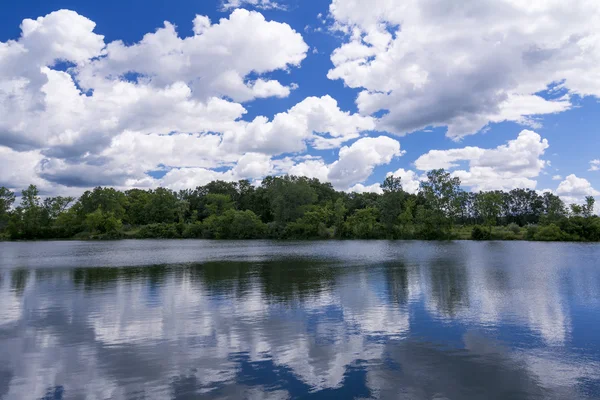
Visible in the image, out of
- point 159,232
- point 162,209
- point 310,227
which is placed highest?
point 162,209

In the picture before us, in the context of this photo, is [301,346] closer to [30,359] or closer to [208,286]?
[30,359]

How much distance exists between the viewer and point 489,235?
9256 centimetres

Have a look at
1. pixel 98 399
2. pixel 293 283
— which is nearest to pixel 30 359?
pixel 98 399

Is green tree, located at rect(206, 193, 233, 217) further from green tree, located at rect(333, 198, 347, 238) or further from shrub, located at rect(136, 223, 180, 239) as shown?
green tree, located at rect(333, 198, 347, 238)

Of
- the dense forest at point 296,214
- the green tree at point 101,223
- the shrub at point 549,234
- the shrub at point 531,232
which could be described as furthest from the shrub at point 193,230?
the shrub at point 549,234

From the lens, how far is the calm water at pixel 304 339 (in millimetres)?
10359

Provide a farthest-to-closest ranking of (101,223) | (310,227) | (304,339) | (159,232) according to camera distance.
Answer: (101,223) → (159,232) → (310,227) → (304,339)

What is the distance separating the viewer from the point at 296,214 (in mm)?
124812

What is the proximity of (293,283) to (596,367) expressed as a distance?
18460 mm

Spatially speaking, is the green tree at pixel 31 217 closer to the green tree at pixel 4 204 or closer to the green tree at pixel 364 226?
the green tree at pixel 4 204

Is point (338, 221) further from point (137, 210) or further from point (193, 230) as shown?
point (137, 210)

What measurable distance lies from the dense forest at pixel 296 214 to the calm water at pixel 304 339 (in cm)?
7165

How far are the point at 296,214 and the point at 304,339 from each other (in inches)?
4348

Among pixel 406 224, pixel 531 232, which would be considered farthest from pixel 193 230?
pixel 531 232
